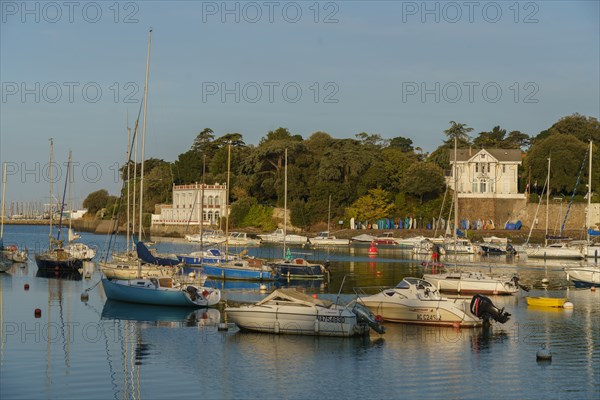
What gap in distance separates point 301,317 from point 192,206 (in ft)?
319

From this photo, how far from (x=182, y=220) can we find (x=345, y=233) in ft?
96.6

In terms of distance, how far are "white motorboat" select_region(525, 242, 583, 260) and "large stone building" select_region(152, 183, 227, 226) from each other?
5173 cm

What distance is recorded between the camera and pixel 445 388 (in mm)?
23422

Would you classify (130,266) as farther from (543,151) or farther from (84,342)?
(543,151)

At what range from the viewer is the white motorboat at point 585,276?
50656 mm

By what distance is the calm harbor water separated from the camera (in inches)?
904

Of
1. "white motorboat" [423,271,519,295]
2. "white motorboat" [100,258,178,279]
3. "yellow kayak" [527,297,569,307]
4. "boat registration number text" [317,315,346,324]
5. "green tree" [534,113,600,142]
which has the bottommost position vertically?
"yellow kayak" [527,297,569,307]

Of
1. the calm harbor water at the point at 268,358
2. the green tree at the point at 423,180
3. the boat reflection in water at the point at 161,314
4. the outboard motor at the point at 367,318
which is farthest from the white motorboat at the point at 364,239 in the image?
the outboard motor at the point at 367,318

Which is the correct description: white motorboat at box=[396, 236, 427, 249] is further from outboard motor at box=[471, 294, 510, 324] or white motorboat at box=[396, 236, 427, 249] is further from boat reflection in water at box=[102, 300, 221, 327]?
outboard motor at box=[471, 294, 510, 324]

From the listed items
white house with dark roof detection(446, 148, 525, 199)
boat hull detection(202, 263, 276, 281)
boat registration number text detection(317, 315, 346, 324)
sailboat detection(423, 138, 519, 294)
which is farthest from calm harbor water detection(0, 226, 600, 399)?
white house with dark roof detection(446, 148, 525, 199)

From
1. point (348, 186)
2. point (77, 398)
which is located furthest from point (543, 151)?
point (77, 398)

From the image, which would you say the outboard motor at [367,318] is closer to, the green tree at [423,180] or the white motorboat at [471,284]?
the white motorboat at [471,284]

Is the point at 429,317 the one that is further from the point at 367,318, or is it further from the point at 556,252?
the point at 556,252

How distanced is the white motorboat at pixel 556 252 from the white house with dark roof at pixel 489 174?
3484 centimetres
